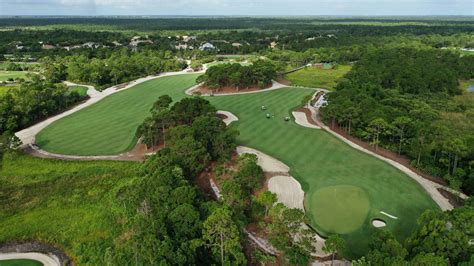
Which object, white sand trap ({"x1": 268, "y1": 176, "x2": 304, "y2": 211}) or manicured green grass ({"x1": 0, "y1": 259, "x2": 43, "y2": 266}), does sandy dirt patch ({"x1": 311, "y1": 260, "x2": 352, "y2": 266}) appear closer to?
white sand trap ({"x1": 268, "y1": 176, "x2": 304, "y2": 211})

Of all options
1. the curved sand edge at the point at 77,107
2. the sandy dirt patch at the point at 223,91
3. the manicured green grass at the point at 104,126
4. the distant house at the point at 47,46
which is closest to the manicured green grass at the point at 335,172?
the sandy dirt patch at the point at 223,91

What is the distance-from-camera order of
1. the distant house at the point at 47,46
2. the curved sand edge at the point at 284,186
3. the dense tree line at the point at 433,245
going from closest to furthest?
the dense tree line at the point at 433,245 < the curved sand edge at the point at 284,186 < the distant house at the point at 47,46

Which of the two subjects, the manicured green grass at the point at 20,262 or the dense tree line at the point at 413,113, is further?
the dense tree line at the point at 413,113

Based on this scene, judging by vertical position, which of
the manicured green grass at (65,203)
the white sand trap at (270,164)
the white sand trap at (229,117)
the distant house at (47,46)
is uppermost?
the distant house at (47,46)

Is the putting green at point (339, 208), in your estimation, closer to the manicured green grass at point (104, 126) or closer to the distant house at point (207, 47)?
the manicured green grass at point (104, 126)

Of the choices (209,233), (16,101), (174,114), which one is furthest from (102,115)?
(209,233)

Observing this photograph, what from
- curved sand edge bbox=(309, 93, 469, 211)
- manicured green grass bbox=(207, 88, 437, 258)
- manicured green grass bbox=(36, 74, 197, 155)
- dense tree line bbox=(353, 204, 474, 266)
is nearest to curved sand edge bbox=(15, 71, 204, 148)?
manicured green grass bbox=(36, 74, 197, 155)

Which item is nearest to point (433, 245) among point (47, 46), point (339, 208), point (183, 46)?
point (339, 208)
